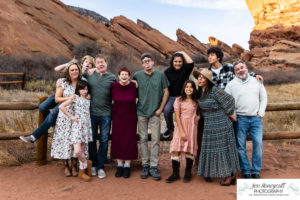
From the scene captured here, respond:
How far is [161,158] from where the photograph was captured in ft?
16.9

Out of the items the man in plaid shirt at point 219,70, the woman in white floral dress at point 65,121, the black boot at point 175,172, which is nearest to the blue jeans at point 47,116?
the woman in white floral dress at point 65,121

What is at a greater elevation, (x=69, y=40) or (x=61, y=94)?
(x=69, y=40)

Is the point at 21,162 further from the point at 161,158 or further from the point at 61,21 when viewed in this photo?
the point at 61,21

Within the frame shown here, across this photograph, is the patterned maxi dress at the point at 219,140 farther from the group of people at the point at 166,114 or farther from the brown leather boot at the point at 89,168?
the brown leather boot at the point at 89,168

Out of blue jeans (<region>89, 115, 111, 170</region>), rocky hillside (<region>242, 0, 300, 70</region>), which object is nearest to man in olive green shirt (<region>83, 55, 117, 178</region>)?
blue jeans (<region>89, 115, 111, 170</region>)

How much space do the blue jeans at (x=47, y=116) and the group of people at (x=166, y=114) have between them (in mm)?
15

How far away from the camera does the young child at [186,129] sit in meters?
3.88

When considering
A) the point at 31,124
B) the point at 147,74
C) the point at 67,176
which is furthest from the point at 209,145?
the point at 31,124

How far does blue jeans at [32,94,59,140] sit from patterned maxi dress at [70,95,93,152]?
453 millimetres

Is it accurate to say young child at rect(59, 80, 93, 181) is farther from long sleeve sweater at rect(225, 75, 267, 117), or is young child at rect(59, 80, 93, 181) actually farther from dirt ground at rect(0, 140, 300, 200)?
long sleeve sweater at rect(225, 75, 267, 117)

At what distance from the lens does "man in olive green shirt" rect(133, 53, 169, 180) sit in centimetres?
409

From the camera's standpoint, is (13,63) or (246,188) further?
(13,63)

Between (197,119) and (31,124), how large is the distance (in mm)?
3582

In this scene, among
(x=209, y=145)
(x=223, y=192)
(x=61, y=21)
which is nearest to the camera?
(x=223, y=192)
